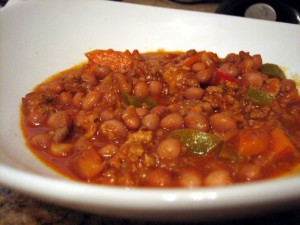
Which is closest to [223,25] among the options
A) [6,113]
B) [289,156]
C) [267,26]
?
[267,26]

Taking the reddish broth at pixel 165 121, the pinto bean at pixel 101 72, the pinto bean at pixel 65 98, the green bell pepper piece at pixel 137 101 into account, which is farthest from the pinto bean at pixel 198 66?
the pinto bean at pixel 65 98

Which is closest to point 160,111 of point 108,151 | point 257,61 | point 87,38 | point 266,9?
point 108,151

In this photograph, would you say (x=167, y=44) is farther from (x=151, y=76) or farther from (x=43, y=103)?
(x=43, y=103)

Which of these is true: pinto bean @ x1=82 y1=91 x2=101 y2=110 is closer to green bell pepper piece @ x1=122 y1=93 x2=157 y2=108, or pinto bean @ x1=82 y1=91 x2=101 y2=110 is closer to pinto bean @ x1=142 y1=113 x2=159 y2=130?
green bell pepper piece @ x1=122 y1=93 x2=157 y2=108

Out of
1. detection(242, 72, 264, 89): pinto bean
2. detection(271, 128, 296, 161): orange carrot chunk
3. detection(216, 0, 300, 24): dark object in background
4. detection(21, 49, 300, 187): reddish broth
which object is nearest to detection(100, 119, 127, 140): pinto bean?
detection(21, 49, 300, 187): reddish broth

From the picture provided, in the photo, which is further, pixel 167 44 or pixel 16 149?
pixel 167 44

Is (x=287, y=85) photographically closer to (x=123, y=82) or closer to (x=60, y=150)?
(x=123, y=82)

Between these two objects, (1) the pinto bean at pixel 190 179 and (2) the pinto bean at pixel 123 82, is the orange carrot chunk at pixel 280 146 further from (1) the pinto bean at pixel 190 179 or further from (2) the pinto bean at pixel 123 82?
(2) the pinto bean at pixel 123 82

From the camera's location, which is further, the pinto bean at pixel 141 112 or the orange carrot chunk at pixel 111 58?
the orange carrot chunk at pixel 111 58
